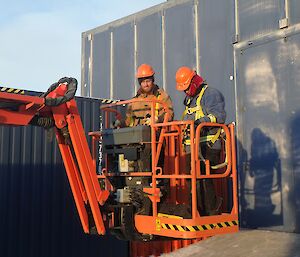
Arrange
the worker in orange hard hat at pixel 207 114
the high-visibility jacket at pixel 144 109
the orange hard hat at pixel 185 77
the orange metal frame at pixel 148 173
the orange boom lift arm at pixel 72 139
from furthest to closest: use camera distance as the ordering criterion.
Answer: the high-visibility jacket at pixel 144 109, the orange hard hat at pixel 185 77, the worker in orange hard hat at pixel 207 114, the orange metal frame at pixel 148 173, the orange boom lift arm at pixel 72 139

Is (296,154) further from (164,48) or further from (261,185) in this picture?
(164,48)

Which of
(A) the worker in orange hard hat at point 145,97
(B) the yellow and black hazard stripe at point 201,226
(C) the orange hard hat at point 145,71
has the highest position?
(C) the orange hard hat at point 145,71

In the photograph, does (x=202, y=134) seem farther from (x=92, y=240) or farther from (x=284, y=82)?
(x=92, y=240)

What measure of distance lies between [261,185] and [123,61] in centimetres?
539

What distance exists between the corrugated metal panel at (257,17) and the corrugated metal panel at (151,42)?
8.20 feet

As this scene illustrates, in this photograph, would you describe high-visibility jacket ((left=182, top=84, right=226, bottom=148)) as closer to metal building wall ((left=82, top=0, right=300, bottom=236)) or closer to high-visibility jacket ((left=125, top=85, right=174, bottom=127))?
high-visibility jacket ((left=125, top=85, right=174, bottom=127))

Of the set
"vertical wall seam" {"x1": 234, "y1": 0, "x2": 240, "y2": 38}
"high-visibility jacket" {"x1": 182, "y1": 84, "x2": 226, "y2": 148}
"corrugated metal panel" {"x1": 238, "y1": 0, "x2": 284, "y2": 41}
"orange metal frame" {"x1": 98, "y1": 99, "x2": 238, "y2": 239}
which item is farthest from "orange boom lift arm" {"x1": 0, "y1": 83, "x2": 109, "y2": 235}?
"vertical wall seam" {"x1": 234, "y1": 0, "x2": 240, "y2": 38}

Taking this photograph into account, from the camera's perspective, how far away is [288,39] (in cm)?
806

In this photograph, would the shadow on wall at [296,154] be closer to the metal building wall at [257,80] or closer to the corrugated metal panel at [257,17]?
the metal building wall at [257,80]

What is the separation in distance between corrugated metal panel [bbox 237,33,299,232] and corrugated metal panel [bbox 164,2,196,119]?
1532 millimetres

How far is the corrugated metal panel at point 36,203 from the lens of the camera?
7.70 meters

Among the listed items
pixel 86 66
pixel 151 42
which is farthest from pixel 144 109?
pixel 86 66

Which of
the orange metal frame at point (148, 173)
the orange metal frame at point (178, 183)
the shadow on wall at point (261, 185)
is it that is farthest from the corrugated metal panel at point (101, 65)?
the orange metal frame at point (148, 173)

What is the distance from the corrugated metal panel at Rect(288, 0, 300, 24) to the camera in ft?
26.1
